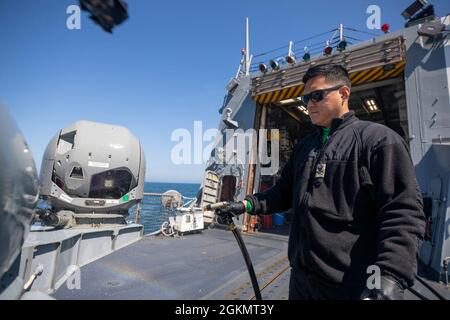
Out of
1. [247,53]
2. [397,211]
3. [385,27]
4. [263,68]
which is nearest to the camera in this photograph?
[397,211]

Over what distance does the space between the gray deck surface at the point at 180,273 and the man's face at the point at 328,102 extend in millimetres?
2616

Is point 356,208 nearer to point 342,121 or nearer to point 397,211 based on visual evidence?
point 397,211

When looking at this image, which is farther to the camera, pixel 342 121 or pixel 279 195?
pixel 279 195

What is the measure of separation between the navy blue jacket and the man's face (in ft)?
0.25

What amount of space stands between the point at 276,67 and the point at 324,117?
788 centimetres

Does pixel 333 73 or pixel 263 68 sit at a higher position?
pixel 263 68

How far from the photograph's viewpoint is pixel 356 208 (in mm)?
1418

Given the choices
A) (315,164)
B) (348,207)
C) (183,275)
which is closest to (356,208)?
(348,207)

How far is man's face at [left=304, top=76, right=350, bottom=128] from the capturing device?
171 centimetres

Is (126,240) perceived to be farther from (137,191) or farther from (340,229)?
(340,229)

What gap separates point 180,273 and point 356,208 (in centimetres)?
347

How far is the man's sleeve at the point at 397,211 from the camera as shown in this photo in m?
1.16

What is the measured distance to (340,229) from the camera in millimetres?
1444
